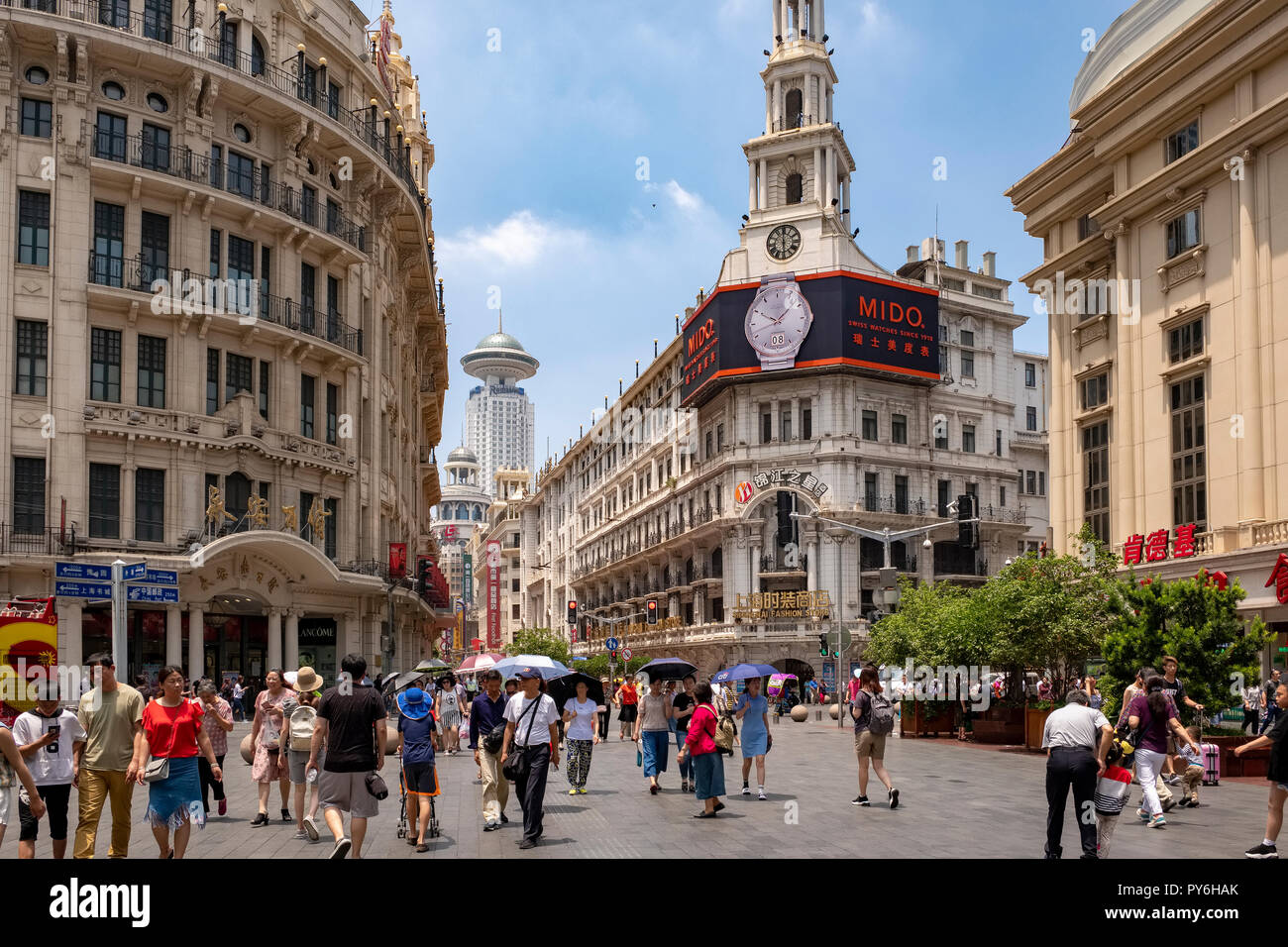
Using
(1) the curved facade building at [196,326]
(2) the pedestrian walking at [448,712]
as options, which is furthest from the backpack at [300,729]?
(1) the curved facade building at [196,326]

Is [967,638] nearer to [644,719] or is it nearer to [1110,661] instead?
[1110,661]

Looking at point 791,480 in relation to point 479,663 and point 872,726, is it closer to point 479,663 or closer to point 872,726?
point 479,663

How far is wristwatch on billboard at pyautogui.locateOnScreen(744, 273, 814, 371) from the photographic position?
62.4 metres

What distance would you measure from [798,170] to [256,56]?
118ft

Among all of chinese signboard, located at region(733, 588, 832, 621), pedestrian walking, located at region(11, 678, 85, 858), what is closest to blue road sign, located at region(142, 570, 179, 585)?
pedestrian walking, located at region(11, 678, 85, 858)

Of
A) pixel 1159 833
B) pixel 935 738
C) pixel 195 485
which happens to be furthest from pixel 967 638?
pixel 195 485

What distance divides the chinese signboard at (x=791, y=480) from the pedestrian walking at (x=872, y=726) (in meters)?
46.4

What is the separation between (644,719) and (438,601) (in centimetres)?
4078

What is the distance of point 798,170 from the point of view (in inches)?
2630

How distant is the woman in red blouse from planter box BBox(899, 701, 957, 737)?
2349cm

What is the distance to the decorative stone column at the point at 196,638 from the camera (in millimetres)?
33781

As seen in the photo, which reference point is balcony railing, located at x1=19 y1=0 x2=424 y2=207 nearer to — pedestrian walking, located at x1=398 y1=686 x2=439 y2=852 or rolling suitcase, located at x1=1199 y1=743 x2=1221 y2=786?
pedestrian walking, located at x1=398 y1=686 x2=439 y2=852

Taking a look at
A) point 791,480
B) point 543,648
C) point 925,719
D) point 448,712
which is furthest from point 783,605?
point 448,712

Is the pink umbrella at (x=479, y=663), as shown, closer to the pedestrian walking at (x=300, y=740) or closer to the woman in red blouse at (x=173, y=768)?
the pedestrian walking at (x=300, y=740)
